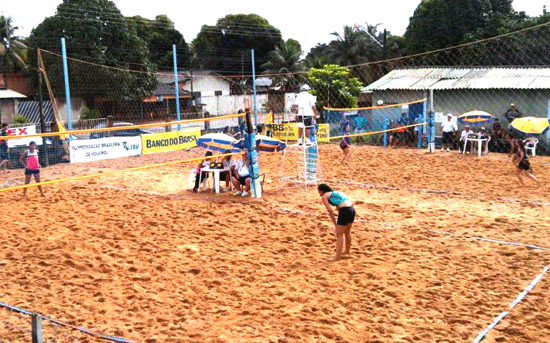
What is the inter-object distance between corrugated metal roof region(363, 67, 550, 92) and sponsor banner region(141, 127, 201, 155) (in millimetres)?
9351

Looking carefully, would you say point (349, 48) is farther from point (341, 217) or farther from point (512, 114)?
point (341, 217)

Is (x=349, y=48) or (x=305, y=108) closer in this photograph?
(x=305, y=108)

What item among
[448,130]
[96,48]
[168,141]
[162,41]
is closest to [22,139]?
[168,141]

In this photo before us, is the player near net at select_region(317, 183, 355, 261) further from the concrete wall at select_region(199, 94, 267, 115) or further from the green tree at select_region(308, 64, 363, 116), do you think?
the concrete wall at select_region(199, 94, 267, 115)

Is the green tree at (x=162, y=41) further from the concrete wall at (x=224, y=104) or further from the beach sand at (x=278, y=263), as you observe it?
the beach sand at (x=278, y=263)

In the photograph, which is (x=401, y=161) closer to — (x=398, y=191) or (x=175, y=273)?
(x=398, y=191)

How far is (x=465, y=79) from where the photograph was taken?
2220cm

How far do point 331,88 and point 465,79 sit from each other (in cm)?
703

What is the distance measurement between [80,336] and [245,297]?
1.75 metres

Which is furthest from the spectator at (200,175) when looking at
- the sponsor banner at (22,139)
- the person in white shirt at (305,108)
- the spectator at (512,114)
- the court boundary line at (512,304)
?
the spectator at (512,114)

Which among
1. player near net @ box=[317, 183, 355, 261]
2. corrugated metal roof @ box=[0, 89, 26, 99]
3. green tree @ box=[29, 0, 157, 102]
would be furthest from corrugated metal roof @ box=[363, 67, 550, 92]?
corrugated metal roof @ box=[0, 89, 26, 99]

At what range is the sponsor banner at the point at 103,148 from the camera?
53.1 feet

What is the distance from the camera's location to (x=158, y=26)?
49.2 metres

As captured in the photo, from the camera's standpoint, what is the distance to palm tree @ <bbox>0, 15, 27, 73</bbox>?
39875 mm
